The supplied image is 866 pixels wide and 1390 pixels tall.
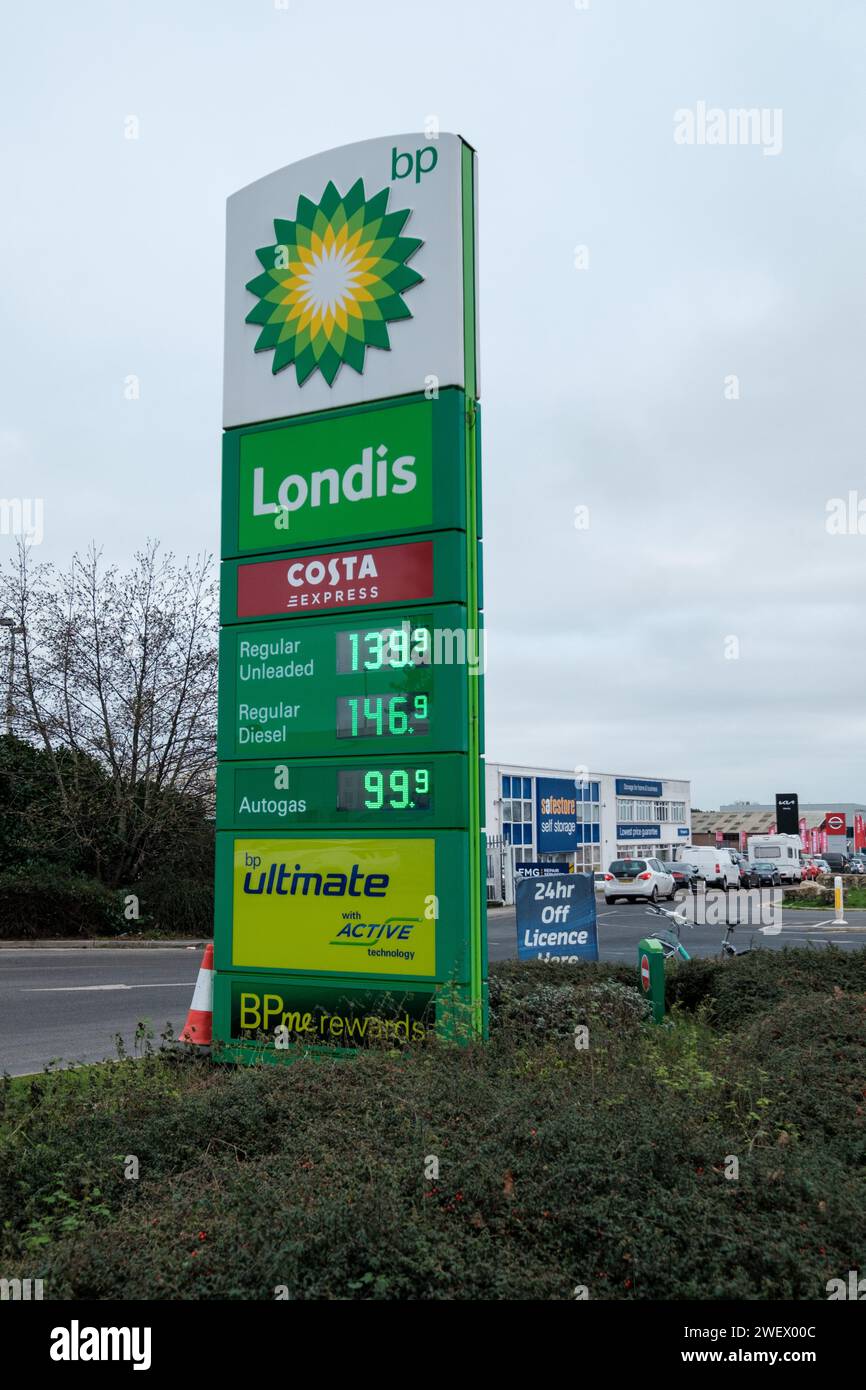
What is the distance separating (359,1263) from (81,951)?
19.7m

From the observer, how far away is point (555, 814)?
4353 centimetres

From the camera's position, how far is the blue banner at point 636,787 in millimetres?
62125

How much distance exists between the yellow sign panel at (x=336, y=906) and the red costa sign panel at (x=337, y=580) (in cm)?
172

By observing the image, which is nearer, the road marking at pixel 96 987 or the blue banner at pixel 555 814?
the road marking at pixel 96 987

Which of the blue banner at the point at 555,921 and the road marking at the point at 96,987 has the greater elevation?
the blue banner at the point at 555,921

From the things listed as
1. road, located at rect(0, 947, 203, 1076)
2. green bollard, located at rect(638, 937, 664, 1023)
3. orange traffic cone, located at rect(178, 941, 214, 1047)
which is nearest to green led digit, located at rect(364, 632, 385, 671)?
orange traffic cone, located at rect(178, 941, 214, 1047)

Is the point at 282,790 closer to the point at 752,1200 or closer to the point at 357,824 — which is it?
the point at 357,824

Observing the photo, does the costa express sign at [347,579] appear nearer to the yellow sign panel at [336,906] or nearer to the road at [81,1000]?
the yellow sign panel at [336,906]

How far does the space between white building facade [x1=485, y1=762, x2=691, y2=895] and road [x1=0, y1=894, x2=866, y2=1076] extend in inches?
266

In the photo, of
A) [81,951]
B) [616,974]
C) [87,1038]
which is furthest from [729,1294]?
[81,951]

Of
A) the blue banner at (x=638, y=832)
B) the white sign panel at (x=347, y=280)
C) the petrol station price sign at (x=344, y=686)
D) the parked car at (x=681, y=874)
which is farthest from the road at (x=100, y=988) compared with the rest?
the blue banner at (x=638, y=832)

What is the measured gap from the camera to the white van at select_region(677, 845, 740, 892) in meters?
44.8

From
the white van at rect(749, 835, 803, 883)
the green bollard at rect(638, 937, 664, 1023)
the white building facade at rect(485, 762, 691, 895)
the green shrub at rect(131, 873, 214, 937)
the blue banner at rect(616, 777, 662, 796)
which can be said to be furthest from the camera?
the blue banner at rect(616, 777, 662, 796)

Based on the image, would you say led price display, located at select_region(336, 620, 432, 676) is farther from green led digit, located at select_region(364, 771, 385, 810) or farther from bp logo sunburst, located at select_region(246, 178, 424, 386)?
bp logo sunburst, located at select_region(246, 178, 424, 386)
